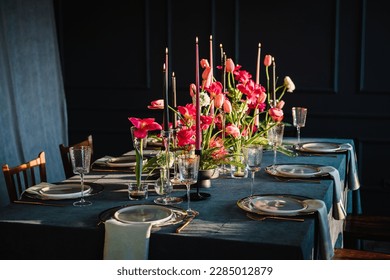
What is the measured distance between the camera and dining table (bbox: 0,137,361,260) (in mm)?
1604

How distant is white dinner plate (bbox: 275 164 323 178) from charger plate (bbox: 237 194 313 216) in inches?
14.1

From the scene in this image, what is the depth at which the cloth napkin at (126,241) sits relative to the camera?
1659mm

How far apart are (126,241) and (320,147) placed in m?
1.73

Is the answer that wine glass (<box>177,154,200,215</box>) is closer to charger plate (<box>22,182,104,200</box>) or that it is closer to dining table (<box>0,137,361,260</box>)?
dining table (<box>0,137,361,260</box>)

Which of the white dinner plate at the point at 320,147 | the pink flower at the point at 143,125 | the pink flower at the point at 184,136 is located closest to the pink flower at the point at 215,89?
the pink flower at the point at 184,136

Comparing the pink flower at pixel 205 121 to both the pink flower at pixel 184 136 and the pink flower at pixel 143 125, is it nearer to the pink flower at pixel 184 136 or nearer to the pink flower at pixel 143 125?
the pink flower at pixel 184 136

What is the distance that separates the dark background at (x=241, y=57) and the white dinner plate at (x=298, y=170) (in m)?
1.84

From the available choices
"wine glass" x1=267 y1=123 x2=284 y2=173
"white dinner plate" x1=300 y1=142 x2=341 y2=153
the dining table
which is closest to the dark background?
"white dinner plate" x1=300 y1=142 x2=341 y2=153

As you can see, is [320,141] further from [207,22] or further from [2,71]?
[2,71]

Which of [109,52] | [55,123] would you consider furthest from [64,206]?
[109,52]

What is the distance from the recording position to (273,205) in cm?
194

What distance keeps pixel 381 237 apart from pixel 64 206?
148 centimetres
